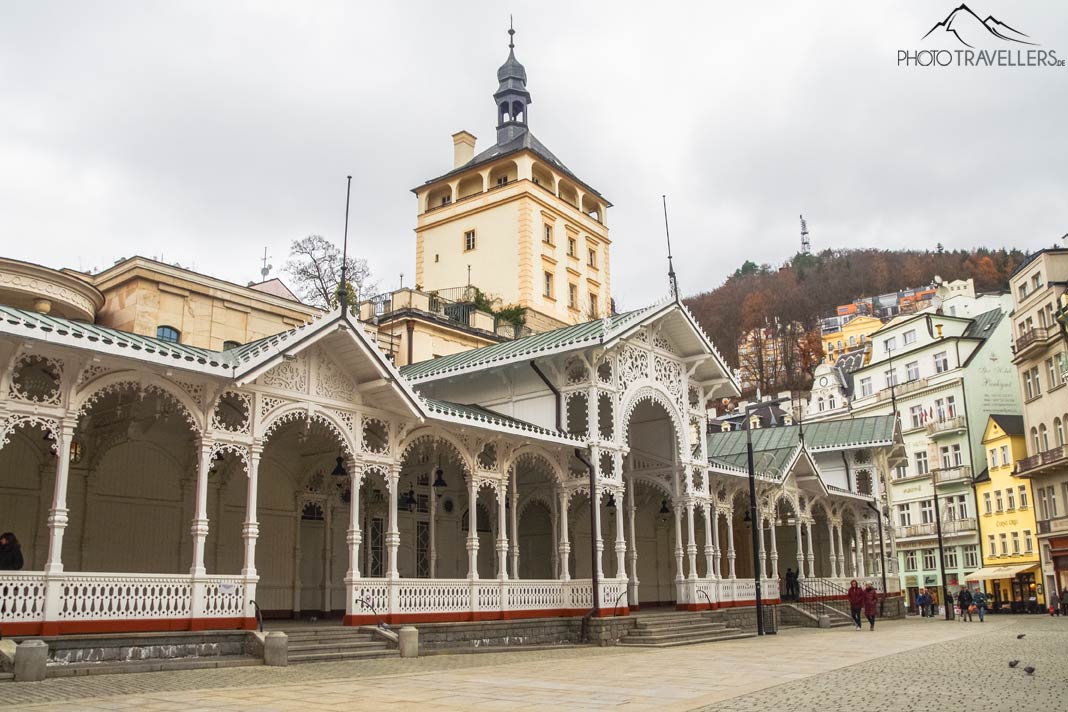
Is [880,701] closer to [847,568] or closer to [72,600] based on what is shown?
[72,600]

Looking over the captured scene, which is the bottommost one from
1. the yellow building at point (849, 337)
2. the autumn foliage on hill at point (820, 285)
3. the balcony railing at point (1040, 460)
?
the balcony railing at point (1040, 460)

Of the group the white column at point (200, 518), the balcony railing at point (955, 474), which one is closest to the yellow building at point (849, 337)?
the balcony railing at point (955, 474)

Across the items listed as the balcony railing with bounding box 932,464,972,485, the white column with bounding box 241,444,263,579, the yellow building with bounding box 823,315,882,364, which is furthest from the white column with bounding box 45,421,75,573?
the yellow building with bounding box 823,315,882,364

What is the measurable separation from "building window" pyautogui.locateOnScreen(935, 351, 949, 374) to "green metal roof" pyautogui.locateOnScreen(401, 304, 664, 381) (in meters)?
40.8

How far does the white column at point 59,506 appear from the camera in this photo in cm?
1334

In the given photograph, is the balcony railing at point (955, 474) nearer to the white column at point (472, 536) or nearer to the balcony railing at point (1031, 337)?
the balcony railing at point (1031, 337)

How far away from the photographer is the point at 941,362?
58906 millimetres

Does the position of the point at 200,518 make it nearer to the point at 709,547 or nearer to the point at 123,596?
the point at 123,596

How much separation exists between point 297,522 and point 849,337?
8548cm

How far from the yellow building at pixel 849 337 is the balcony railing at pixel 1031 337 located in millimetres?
39969

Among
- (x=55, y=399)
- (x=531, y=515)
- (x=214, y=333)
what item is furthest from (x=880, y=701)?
(x=214, y=333)

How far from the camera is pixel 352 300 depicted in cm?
4119

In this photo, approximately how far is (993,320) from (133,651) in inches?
2223

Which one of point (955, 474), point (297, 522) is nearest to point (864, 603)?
A: point (297, 522)
